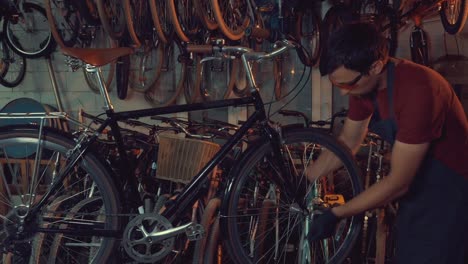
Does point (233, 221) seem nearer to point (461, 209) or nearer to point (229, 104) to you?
point (229, 104)

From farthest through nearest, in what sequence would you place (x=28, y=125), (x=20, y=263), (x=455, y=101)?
Answer: (x=20, y=263) < (x=28, y=125) < (x=455, y=101)

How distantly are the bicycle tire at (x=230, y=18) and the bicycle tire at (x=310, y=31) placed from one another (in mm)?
525

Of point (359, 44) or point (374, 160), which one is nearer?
point (359, 44)

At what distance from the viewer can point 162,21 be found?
4.82 m

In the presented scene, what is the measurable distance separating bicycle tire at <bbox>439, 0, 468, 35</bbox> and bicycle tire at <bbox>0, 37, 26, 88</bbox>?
4.38 m

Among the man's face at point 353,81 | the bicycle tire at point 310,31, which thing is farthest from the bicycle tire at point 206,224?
the bicycle tire at point 310,31

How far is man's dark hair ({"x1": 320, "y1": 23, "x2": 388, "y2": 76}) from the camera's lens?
2.28m

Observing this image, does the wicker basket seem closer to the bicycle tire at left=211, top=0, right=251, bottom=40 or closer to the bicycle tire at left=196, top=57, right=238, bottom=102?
the bicycle tire at left=211, top=0, right=251, bottom=40

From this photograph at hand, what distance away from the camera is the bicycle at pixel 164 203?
2.96 m

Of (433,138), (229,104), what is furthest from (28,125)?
(433,138)

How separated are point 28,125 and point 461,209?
2.43 meters

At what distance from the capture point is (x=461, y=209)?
2531mm

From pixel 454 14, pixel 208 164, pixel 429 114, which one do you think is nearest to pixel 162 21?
pixel 208 164

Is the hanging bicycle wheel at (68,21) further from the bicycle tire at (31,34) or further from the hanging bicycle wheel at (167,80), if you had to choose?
the hanging bicycle wheel at (167,80)
